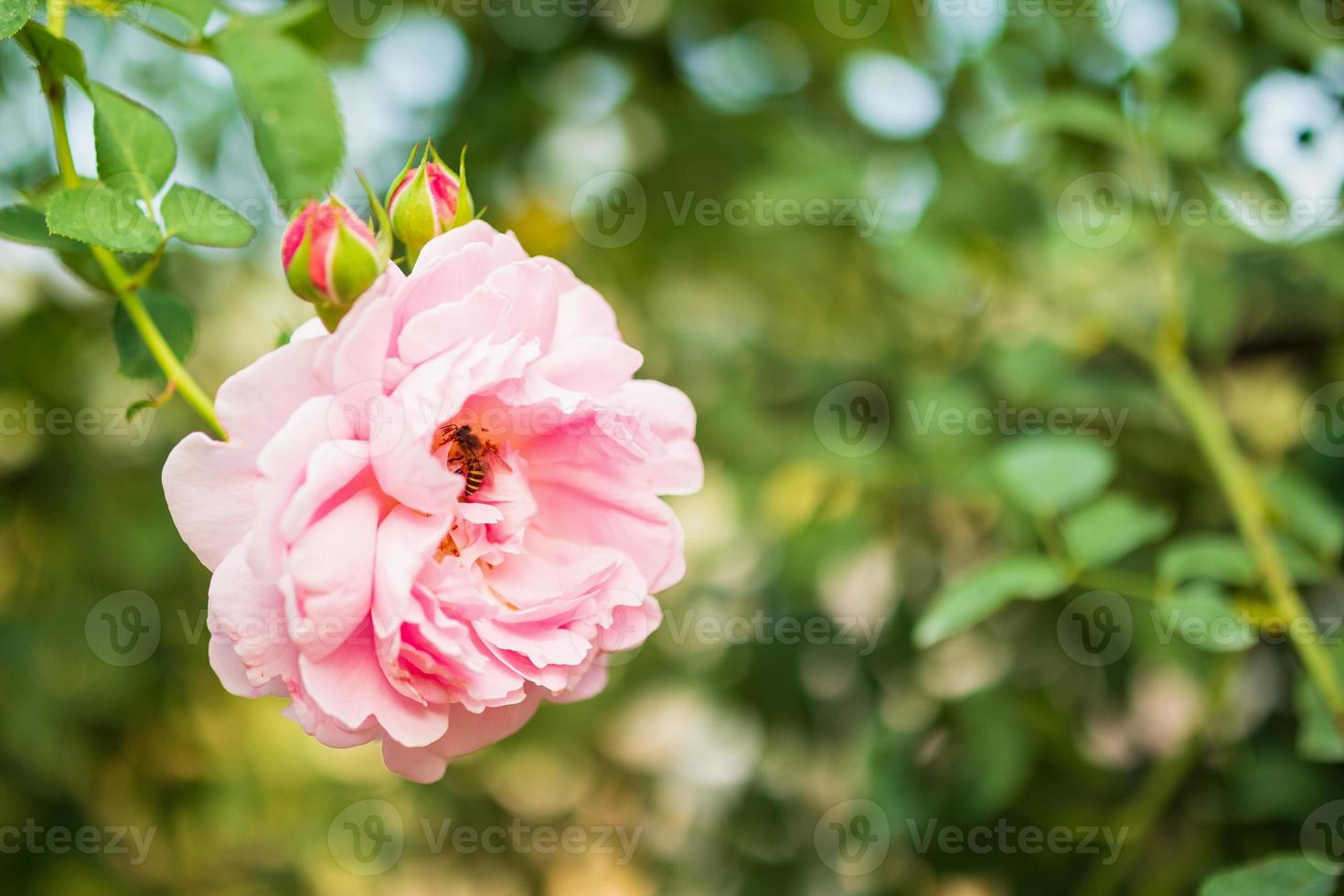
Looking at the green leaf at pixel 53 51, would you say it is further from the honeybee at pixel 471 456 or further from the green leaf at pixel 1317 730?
the green leaf at pixel 1317 730

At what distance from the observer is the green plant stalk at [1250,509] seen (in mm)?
818

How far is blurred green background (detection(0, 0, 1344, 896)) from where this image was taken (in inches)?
43.8

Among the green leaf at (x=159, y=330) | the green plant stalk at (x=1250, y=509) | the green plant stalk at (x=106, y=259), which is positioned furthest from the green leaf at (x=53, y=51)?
the green plant stalk at (x=1250, y=509)

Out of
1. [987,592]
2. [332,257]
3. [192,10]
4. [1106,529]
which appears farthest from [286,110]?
[1106,529]

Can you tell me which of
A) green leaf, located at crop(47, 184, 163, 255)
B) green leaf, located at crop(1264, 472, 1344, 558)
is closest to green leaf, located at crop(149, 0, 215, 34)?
green leaf, located at crop(47, 184, 163, 255)

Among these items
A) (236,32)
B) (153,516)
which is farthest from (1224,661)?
(153,516)

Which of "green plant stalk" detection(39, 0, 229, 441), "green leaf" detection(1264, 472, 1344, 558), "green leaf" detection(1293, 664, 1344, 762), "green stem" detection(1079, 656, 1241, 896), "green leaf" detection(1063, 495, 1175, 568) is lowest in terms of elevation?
"green stem" detection(1079, 656, 1241, 896)

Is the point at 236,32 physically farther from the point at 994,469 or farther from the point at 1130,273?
the point at 1130,273

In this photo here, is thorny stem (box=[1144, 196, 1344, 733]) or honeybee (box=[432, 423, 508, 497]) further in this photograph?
thorny stem (box=[1144, 196, 1344, 733])

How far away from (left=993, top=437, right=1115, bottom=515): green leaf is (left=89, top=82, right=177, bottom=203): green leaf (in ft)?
2.33

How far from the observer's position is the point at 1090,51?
131cm

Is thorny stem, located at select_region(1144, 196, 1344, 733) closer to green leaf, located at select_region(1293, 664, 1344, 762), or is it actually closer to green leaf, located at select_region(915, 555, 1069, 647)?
green leaf, located at select_region(1293, 664, 1344, 762)

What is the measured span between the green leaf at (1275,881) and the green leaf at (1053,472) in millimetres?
325

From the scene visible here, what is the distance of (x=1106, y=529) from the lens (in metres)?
0.90
